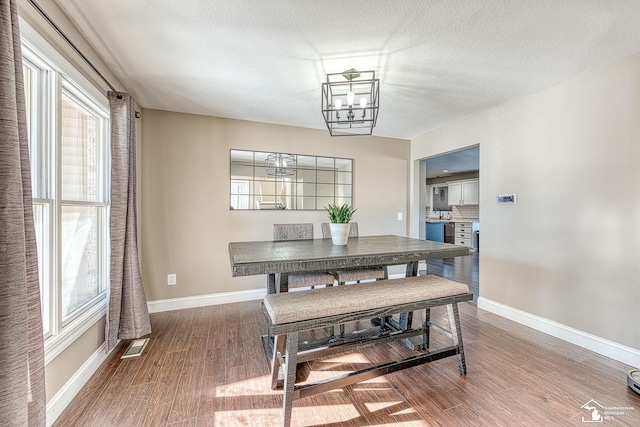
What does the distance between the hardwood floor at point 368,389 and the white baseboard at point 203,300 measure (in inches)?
30.5

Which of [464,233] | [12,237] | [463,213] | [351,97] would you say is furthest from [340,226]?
[463,213]

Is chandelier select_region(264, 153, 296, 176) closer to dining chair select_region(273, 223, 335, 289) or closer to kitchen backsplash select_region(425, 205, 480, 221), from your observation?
dining chair select_region(273, 223, 335, 289)

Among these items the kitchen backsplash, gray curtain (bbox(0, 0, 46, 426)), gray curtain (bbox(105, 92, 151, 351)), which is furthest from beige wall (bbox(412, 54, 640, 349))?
the kitchen backsplash

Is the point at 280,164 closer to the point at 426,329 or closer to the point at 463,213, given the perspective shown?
the point at 426,329

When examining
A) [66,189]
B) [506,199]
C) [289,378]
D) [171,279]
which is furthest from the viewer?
[171,279]

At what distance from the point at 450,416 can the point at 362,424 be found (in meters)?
0.51

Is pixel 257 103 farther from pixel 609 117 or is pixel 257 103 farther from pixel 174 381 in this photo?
pixel 609 117

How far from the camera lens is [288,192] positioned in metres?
3.82

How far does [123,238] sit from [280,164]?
2082 mm

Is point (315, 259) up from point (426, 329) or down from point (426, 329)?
up

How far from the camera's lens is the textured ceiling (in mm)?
1588

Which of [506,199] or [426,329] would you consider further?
[506,199]

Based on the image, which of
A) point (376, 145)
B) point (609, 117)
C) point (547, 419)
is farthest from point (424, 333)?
point (376, 145)

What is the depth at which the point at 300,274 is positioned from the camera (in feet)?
7.95
